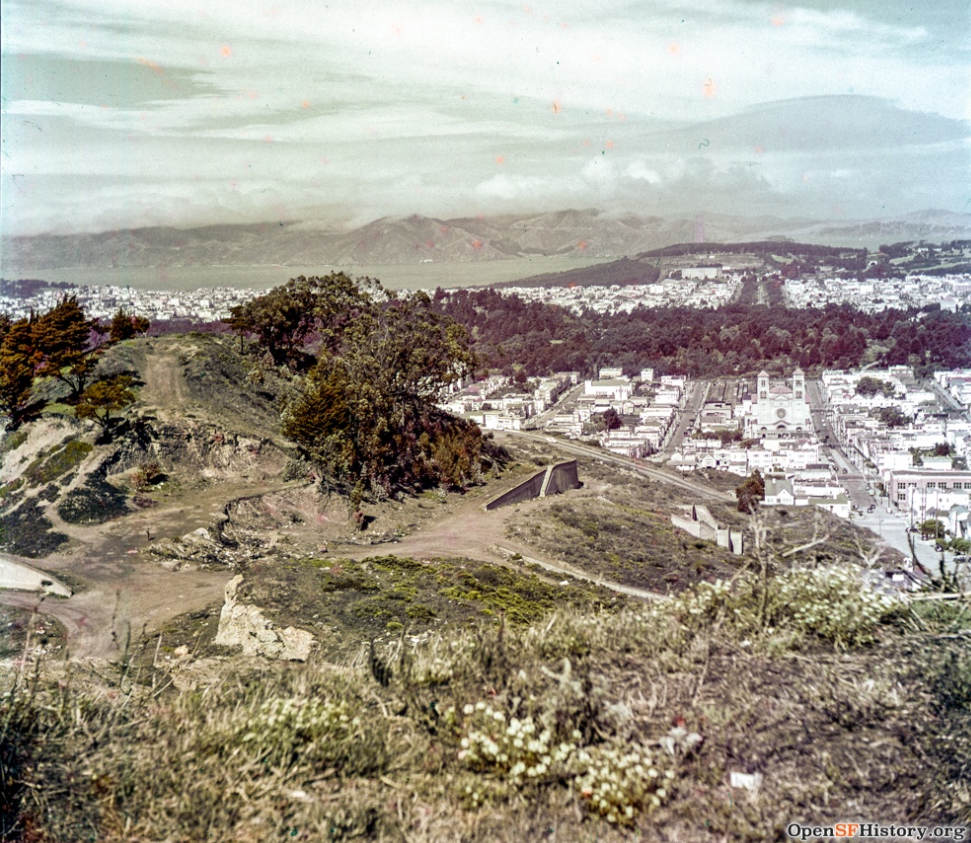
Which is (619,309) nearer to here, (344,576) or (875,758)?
(344,576)

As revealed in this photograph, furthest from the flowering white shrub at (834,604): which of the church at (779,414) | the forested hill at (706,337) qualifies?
the forested hill at (706,337)

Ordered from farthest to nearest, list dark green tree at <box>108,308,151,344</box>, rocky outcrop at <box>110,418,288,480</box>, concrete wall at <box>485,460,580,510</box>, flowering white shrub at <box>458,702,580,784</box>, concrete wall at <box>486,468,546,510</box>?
dark green tree at <box>108,308,151,344</box>, concrete wall at <box>485,460,580,510</box>, concrete wall at <box>486,468,546,510</box>, rocky outcrop at <box>110,418,288,480</box>, flowering white shrub at <box>458,702,580,784</box>

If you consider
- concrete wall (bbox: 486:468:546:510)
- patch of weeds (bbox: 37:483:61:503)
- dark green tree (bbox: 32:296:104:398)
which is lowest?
concrete wall (bbox: 486:468:546:510)

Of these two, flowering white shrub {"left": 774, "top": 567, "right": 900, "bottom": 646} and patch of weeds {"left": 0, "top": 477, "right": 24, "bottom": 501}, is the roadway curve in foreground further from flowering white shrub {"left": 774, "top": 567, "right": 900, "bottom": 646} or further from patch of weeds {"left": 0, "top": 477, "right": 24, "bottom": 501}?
flowering white shrub {"left": 774, "top": 567, "right": 900, "bottom": 646}

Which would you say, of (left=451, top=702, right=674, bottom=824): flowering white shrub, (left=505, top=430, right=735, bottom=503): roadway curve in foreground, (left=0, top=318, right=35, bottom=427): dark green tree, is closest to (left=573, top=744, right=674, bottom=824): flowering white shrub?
(left=451, top=702, right=674, bottom=824): flowering white shrub

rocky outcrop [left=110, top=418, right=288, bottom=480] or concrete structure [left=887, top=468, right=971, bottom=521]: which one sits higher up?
rocky outcrop [left=110, top=418, right=288, bottom=480]

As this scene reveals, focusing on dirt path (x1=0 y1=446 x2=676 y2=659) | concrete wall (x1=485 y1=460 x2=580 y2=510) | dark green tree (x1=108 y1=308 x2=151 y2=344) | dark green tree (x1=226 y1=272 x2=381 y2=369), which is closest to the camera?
dirt path (x1=0 y1=446 x2=676 y2=659)

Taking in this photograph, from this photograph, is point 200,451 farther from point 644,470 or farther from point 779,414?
point 779,414

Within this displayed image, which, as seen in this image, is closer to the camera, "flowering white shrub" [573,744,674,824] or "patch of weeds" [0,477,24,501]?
"flowering white shrub" [573,744,674,824]
